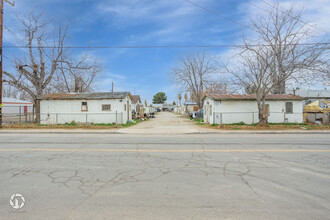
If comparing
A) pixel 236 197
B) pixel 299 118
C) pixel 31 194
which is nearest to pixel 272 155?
pixel 236 197

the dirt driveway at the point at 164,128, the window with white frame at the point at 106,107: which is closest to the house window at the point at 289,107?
the dirt driveway at the point at 164,128

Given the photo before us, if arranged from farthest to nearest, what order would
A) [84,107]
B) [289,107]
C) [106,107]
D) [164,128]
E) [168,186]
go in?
[84,107] → [106,107] → [289,107] → [164,128] → [168,186]

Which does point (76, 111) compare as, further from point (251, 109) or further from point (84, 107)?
point (251, 109)

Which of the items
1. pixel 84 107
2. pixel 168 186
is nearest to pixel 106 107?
pixel 84 107

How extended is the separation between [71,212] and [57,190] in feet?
3.38

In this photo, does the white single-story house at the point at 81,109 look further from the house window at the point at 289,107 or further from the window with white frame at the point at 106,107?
the house window at the point at 289,107

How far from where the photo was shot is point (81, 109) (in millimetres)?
19281

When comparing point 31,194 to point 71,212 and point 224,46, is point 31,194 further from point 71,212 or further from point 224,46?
point 224,46

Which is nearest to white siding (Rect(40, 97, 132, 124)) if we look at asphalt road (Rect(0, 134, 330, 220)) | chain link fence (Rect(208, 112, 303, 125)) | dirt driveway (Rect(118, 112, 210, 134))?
dirt driveway (Rect(118, 112, 210, 134))

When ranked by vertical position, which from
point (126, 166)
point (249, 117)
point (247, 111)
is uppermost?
point (247, 111)

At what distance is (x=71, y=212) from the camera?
2.76m

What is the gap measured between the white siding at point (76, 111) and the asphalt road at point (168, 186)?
43.1 ft

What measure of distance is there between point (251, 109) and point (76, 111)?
731 inches

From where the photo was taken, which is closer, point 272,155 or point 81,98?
point 272,155
